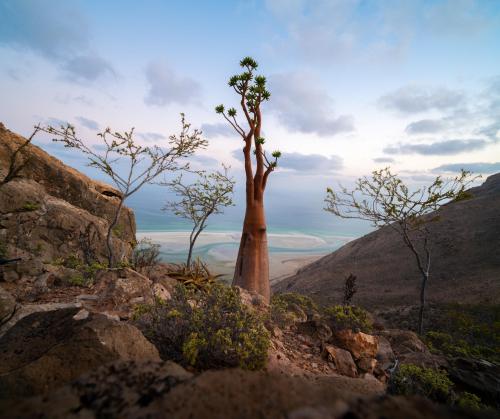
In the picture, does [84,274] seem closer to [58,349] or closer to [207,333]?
[207,333]

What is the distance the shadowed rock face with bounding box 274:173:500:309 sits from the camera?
79.8 feet

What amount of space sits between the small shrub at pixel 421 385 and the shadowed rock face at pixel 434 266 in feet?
67.2

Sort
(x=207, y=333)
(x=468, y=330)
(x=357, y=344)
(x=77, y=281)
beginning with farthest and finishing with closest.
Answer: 1. (x=468, y=330)
2. (x=77, y=281)
3. (x=357, y=344)
4. (x=207, y=333)

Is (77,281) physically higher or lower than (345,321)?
higher

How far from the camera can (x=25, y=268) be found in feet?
21.2

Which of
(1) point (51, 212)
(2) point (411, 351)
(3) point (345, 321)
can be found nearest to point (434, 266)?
(2) point (411, 351)

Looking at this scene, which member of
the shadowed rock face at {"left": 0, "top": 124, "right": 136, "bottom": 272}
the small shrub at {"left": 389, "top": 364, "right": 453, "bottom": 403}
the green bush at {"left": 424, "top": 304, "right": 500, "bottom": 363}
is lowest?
the green bush at {"left": 424, "top": 304, "right": 500, "bottom": 363}

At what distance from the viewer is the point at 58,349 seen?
223 centimetres

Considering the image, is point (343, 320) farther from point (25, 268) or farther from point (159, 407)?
point (25, 268)

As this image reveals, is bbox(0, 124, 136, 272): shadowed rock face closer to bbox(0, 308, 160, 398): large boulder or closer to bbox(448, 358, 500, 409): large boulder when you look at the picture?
bbox(0, 308, 160, 398): large boulder

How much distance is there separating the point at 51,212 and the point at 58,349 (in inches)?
398

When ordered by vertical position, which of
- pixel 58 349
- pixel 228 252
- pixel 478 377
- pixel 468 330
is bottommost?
pixel 468 330

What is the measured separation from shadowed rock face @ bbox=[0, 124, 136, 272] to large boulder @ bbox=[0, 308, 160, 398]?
6211 mm

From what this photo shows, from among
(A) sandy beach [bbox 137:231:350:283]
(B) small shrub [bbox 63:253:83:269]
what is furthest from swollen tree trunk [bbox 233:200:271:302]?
(A) sandy beach [bbox 137:231:350:283]
